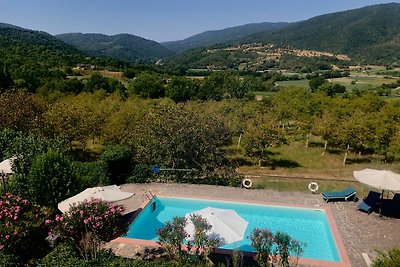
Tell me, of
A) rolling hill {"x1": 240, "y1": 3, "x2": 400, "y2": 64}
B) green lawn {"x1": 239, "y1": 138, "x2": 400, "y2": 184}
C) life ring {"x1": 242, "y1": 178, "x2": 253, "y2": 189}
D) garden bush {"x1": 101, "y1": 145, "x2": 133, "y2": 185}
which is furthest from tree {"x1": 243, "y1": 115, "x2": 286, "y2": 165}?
rolling hill {"x1": 240, "y1": 3, "x2": 400, "y2": 64}

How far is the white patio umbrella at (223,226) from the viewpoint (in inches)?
466

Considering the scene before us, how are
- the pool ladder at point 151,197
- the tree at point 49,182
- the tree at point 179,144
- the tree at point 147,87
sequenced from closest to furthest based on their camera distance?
the tree at point 49,182, the pool ladder at point 151,197, the tree at point 179,144, the tree at point 147,87

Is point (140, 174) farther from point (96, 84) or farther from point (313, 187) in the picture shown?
point (96, 84)

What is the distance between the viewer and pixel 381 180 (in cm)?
1505

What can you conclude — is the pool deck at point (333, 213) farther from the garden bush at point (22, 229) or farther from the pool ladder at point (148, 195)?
the garden bush at point (22, 229)

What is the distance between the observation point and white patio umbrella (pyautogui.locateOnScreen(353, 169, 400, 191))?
1470 cm

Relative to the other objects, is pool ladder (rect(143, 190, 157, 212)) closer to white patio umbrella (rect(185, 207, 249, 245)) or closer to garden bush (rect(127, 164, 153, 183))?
garden bush (rect(127, 164, 153, 183))

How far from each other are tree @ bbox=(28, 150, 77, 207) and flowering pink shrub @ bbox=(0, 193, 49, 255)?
69.1 inches

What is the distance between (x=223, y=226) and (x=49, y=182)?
7287 mm

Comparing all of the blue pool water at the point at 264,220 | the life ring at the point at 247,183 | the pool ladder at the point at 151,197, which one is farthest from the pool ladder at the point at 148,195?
the life ring at the point at 247,183

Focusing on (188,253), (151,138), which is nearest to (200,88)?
(151,138)

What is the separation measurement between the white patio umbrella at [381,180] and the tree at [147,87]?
5796 centimetres

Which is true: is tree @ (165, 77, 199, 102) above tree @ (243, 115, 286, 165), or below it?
below

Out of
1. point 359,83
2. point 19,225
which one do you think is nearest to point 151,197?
point 19,225
